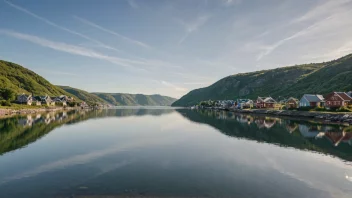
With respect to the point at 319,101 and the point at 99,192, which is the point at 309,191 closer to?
the point at 99,192

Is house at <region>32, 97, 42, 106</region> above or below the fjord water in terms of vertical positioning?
above

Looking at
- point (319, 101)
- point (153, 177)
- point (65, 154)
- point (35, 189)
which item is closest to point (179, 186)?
point (153, 177)

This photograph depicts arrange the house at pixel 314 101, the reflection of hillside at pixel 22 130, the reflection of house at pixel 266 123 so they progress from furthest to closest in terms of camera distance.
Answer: the house at pixel 314 101 < the reflection of house at pixel 266 123 < the reflection of hillside at pixel 22 130

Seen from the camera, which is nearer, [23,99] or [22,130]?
[22,130]

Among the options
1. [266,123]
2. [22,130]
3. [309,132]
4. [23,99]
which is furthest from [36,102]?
[309,132]

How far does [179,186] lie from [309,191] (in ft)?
34.1

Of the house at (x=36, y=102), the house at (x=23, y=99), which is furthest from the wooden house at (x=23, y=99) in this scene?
the house at (x=36, y=102)

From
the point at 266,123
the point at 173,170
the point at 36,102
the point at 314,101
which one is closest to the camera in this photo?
the point at 173,170

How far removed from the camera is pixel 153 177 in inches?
864

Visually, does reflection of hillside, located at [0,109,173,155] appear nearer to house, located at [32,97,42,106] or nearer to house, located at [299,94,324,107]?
house, located at [32,97,42,106]

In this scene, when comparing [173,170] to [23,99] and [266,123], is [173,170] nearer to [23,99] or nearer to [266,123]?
[266,123]

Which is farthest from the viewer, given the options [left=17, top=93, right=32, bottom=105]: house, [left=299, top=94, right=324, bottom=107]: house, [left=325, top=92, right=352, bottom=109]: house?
[left=17, top=93, right=32, bottom=105]: house

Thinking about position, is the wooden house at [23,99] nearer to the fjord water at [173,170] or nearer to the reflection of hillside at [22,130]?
the reflection of hillside at [22,130]

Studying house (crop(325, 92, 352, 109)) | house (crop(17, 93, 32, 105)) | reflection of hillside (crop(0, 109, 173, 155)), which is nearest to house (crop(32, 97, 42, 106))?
house (crop(17, 93, 32, 105))
